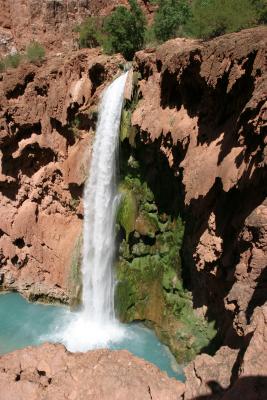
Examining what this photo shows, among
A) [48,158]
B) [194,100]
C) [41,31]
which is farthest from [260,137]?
[41,31]

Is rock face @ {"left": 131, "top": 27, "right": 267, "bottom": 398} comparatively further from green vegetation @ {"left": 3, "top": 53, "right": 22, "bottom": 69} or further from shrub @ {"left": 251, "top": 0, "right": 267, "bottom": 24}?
green vegetation @ {"left": 3, "top": 53, "right": 22, "bottom": 69}

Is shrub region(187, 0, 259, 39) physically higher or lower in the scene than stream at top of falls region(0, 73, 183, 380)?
higher

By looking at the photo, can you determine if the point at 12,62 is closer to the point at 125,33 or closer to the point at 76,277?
the point at 125,33

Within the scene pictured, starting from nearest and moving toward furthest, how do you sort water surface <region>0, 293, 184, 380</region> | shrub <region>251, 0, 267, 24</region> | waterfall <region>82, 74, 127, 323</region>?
water surface <region>0, 293, 184, 380</region>, shrub <region>251, 0, 267, 24</region>, waterfall <region>82, 74, 127, 323</region>

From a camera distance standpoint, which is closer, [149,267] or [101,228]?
[149,267]

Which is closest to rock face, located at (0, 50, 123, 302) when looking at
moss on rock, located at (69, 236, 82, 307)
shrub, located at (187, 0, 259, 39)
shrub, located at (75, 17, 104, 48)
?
moss on rock, located at (69, 236, 82, 307)

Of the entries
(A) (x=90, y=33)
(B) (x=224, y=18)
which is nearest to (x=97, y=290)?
(B) (x=224, y=18)

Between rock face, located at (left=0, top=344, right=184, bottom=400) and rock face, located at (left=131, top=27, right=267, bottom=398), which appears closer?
rock face, located at (left=0, top=344, right=184, bottom=400)

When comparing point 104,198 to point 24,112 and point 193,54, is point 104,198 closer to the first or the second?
point 24,112
